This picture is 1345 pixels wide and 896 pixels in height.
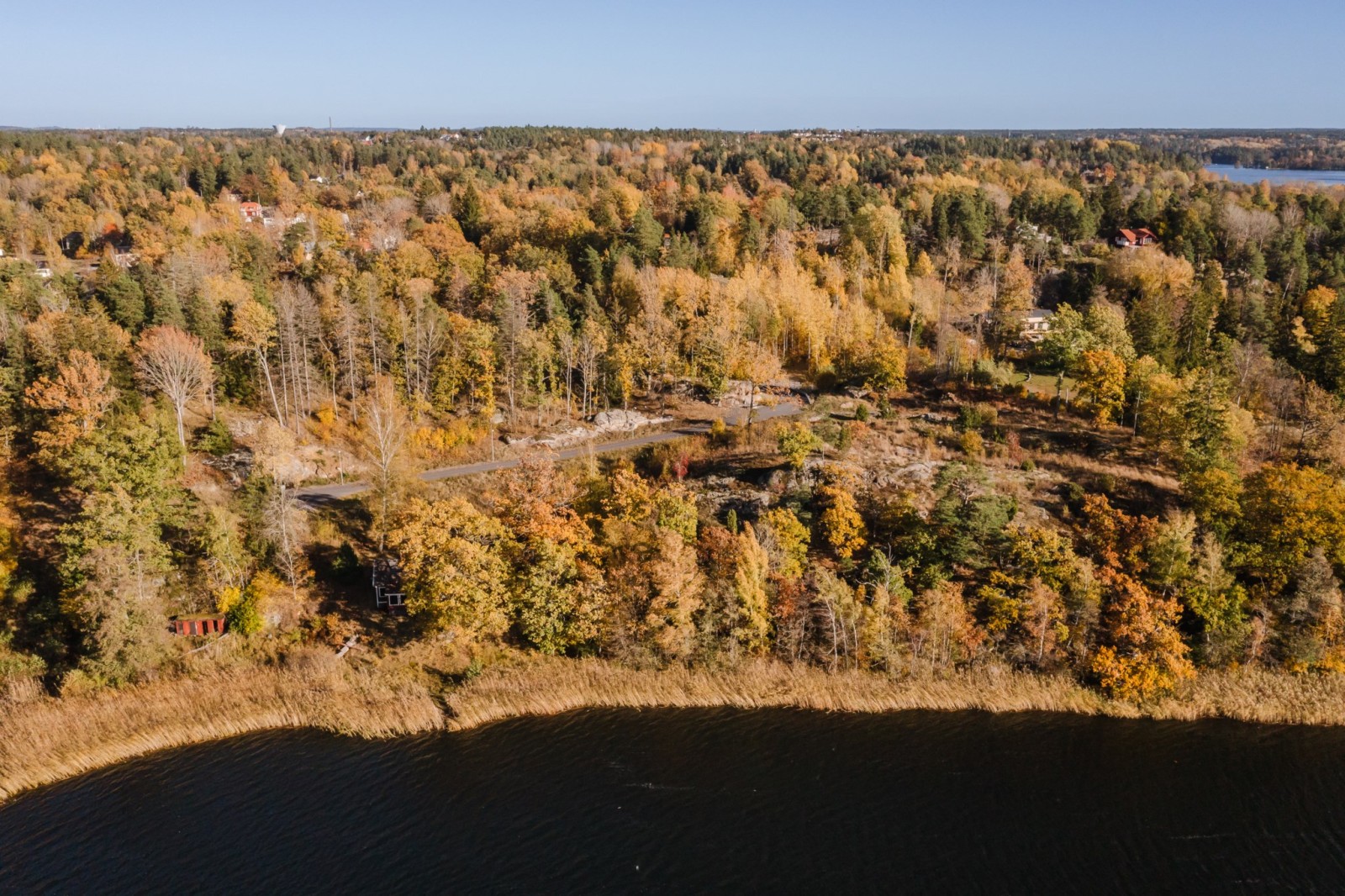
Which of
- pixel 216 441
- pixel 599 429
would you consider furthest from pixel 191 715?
pixel 599 429

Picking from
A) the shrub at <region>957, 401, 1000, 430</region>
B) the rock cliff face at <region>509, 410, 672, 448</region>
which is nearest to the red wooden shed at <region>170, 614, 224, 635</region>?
the rock cliff face at <region>509, 410, 672, 448</region>

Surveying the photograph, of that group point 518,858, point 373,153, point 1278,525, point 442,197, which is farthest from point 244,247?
point 373,153

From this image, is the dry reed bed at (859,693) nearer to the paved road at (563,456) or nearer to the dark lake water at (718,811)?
the dark lake water at (718,811)

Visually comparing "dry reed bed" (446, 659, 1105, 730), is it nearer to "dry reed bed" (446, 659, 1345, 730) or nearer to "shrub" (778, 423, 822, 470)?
"dry reed bed" (446, 659, 1345, 730)

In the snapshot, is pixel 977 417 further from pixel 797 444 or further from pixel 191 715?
pixel 191 715

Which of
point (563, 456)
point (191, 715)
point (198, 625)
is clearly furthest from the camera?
point (563, 456)
